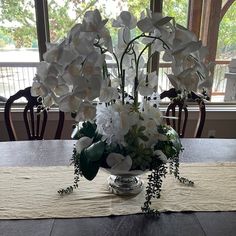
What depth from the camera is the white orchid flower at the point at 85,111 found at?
78cm

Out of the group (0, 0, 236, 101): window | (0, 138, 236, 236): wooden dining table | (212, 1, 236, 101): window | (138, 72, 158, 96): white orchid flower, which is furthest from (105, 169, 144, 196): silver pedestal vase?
(212, 1, 236, 101): window

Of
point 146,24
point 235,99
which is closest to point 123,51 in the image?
point 146,24

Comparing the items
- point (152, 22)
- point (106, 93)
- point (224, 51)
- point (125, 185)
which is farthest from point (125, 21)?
point (224, 51)

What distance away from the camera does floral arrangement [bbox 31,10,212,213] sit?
2.50 ft

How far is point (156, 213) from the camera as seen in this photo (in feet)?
3.10

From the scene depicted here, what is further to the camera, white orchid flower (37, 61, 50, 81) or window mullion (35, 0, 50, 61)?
window mullion (35, 0, 50, 61)

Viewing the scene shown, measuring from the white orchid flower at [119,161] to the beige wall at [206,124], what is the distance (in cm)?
169

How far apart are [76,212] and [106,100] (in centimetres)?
42

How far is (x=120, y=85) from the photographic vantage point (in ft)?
3.15

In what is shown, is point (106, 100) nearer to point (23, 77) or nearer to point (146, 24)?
point (146, 24)

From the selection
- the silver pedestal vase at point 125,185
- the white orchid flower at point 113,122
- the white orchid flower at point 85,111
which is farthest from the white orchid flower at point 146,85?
the silver pedestal vase at point 125,185

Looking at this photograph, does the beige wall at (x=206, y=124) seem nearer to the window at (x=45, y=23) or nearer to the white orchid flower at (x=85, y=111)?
the window at (x=45, y=23)

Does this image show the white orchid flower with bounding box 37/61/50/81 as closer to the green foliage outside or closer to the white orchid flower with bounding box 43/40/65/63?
the white orchid flower with bounding box 43/40/65/63

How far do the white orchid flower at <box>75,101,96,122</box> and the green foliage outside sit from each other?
188 cm
